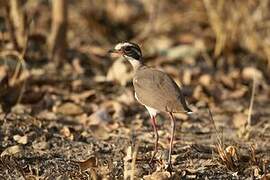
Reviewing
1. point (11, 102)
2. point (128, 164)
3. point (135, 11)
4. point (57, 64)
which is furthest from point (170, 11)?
point (128, 164)

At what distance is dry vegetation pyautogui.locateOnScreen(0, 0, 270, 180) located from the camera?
15.4 feet

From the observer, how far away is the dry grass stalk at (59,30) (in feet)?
23.4

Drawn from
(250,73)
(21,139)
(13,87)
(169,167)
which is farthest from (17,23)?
(169,167)

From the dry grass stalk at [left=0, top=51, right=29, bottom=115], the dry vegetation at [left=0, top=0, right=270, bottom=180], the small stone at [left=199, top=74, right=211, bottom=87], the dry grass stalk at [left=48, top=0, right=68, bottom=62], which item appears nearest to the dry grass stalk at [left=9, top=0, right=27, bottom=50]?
the dry vegetation at [left=0, top=0, right=270, bottom=180]

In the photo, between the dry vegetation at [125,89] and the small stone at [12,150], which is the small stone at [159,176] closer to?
the dry vegetation at [125,89]

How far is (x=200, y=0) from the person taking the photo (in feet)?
27.1

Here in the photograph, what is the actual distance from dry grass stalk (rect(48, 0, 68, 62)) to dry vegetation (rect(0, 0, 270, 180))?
0.01 m

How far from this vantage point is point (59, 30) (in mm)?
7184

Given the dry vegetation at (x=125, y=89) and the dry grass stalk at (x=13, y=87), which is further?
the dry grass stalk at (x=13, y=87)

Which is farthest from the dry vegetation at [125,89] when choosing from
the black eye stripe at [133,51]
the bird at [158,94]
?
the black eye stripe at [133,51]

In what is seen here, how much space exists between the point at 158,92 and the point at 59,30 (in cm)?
270

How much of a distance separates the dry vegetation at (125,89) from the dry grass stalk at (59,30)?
11 millimetres

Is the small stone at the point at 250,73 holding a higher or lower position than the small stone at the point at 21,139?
higher

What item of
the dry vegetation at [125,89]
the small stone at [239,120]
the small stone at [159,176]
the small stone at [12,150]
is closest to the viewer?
the small stone at [159,176]
